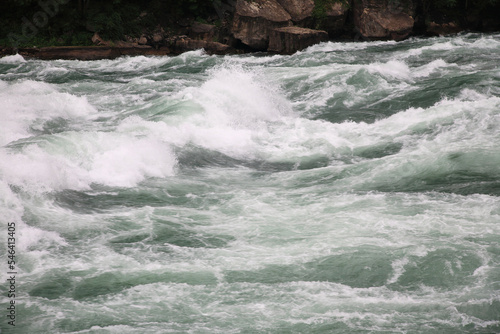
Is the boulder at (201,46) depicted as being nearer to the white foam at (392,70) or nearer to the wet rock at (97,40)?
the wet rock at (97,40)

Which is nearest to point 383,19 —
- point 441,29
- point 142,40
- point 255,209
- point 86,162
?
point 441,29

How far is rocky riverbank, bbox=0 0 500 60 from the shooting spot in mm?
22859

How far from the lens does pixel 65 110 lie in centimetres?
1302

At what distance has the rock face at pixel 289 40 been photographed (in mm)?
→ 22766

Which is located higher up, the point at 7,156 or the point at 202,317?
the point at 7,156

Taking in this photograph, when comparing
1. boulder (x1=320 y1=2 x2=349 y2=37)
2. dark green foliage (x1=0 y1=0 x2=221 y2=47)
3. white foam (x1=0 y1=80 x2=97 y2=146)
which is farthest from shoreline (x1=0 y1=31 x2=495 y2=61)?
white foam (x1=0 y1=80 x2=97 y2=146)

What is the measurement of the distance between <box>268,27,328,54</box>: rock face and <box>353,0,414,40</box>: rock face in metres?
3.22

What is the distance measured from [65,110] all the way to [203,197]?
638 cm

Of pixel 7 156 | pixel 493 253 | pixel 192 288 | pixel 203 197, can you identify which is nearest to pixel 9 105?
pixel 7 156

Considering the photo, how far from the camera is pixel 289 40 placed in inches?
897

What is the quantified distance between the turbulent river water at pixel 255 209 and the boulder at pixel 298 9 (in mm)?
11539

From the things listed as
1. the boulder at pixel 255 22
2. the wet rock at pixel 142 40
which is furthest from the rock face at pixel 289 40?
the wet rock at pixel 142 40

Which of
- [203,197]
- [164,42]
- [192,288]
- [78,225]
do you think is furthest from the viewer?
[164,42]

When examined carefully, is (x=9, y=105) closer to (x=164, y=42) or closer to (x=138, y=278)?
(x=138, y=278)
